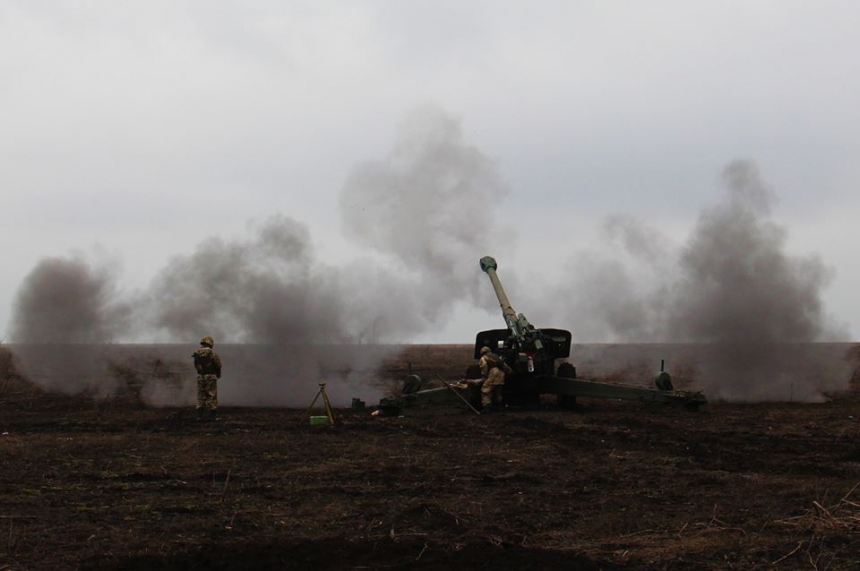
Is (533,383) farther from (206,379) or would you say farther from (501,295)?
(206,379)

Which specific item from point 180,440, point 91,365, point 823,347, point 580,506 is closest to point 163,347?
point 91,365

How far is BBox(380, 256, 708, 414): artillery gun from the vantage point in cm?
1994

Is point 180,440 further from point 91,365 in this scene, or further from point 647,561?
point 91,365

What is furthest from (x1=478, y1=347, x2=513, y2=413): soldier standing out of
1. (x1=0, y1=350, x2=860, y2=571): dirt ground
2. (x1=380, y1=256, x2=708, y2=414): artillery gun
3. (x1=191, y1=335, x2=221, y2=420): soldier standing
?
(x1=191, y1=335, x2=221, y2=420): soldier standing

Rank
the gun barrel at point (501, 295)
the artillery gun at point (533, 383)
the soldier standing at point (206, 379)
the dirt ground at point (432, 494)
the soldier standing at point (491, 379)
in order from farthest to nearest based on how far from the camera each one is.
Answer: the gun barrel at point (501, 295) < the soldier standing at point (491, 379) < the artillery gun at point (533, 383) < the soldier standing at point (206, 379) < the dirt ground at point (432, 494)

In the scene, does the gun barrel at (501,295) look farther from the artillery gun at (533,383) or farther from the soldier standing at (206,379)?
the soldier standing at (206,379)

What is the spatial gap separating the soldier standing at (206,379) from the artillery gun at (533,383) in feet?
10.6

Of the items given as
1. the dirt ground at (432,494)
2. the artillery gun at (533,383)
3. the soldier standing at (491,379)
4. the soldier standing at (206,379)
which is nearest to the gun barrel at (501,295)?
the artillery gun at (533,383)

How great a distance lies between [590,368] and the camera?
1626 inches

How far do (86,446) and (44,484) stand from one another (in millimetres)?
3425

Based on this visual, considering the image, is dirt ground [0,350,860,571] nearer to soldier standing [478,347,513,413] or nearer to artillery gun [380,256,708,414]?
artillery gun [380,256,708,414]

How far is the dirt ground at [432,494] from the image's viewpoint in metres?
7.86

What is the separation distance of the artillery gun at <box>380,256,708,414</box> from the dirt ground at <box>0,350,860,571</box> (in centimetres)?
136

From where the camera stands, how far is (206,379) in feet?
62.5
